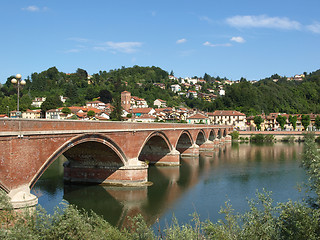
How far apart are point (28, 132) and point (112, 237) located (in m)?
6.72

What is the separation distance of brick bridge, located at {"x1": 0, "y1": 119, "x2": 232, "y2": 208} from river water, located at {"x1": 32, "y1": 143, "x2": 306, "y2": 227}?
61.3 inches

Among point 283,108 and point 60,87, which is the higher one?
point 60,87

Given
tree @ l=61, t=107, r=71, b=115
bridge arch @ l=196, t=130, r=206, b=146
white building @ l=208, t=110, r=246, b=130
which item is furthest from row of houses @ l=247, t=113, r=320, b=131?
tree @ l=61, t=107, r=71, b=115

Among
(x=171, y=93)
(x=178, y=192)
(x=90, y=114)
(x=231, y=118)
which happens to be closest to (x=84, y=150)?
(x=178, y=192)

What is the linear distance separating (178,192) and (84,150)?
26.9 feet

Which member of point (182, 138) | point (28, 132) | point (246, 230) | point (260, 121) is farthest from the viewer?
point (260, 121)

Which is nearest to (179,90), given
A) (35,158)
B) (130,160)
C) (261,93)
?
(261,93)

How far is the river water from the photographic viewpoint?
63.7 ft

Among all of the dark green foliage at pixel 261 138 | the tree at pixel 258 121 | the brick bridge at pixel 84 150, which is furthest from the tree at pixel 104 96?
the brick bridge at pixel 84 150

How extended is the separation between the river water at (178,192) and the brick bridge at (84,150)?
5.11 ft

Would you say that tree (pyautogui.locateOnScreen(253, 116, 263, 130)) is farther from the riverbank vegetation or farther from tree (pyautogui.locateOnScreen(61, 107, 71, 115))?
the riverbank vegetation

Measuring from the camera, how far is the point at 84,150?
945 inches

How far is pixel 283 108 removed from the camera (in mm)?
114062

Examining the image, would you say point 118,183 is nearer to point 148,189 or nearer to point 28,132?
point 148,189
